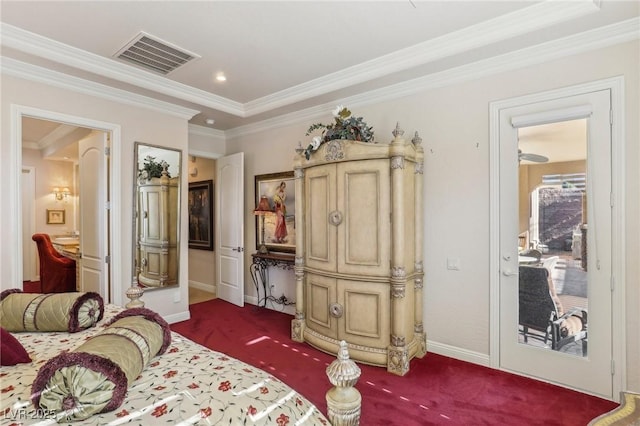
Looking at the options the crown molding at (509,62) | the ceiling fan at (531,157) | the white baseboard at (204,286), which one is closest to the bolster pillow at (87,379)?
the ceiling fan at (531,157)

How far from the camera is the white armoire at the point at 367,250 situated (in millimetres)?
2854

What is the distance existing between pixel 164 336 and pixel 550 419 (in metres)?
2.49

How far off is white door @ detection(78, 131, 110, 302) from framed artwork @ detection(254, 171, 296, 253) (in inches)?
70.4

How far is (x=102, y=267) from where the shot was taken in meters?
3.62

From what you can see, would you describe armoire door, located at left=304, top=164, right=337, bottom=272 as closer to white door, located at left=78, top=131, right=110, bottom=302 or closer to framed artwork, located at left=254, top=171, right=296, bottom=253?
framed artwork, located at left=254, top=171, right=296, bottom=253

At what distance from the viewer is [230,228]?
5016 millimetres

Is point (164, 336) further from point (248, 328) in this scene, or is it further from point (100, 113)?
point (100, 113)

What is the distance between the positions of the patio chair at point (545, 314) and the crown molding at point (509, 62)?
67.5 inches

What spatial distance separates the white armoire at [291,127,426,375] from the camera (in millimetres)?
2854

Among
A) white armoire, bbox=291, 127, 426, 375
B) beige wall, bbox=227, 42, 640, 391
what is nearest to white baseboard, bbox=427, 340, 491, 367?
beige wall, bbox=227, 42, 640, 391

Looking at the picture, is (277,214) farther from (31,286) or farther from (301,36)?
(31,286)

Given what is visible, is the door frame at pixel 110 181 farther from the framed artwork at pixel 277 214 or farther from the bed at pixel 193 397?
the bed at pixel 193 397

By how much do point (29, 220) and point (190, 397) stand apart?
24.0 feet

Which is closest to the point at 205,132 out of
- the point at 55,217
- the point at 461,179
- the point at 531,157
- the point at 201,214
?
the point at 201,214
